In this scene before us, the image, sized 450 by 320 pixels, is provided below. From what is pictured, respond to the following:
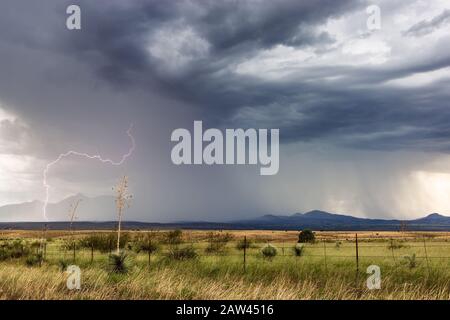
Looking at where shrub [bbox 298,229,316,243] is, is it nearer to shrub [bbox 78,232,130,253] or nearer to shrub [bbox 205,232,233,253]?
shrub [bbox 205,232,233,253]

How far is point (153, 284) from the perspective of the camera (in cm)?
1452

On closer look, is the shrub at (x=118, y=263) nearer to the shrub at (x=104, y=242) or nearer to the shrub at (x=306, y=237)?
the shrub at (x=104, y=242)

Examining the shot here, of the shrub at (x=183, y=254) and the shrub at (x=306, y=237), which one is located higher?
the shrub at (x=183, y=254)

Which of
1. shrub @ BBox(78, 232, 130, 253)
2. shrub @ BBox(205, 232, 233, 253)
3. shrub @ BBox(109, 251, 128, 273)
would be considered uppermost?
shrub @ BBox(109, 251, 128, 273)

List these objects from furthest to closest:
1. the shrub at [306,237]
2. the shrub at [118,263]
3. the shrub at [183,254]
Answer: the shrub at [306,237]
the shrub at [183,254]
the shrub at [118,263]

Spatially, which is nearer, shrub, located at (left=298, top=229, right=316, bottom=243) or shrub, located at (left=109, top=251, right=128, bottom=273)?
shrub, located at (left=109, top=251, right=128, bottom=273)

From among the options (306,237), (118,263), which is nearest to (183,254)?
Result: (118,263)

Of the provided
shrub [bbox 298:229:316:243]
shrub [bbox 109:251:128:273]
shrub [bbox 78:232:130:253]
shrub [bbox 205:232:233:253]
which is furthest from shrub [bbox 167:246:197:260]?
shrub [bbox 298:229:316:243]

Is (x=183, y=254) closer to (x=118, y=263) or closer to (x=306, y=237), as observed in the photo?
(x=118, y=263)

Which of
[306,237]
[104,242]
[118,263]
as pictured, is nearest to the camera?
[118,263]

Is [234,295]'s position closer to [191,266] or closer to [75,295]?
[75,295]

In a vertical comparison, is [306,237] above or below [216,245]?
below

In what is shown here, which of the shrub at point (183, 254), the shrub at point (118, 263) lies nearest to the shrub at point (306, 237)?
the shrub at point (183, 254)

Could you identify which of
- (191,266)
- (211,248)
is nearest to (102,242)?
(211,248)
